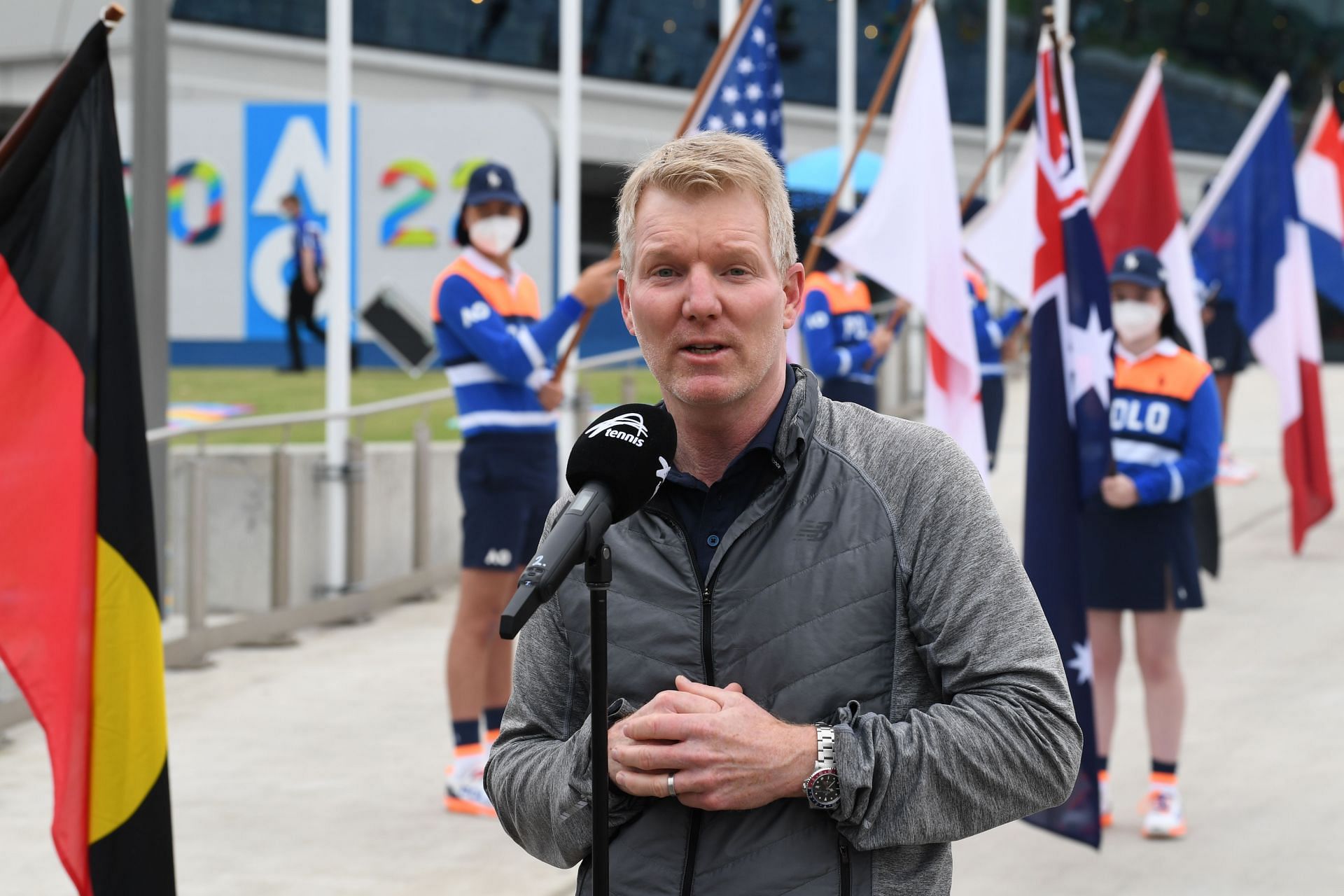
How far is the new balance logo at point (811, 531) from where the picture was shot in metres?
2.26

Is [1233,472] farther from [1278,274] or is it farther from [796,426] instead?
[796,426]

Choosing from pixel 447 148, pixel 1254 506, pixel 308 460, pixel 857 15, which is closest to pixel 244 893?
pixel 308 460

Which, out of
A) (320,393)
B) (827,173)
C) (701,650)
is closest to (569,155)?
(320,393)

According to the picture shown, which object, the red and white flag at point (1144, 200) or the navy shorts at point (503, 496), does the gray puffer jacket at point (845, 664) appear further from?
the red and white flag at point (1144, 200)

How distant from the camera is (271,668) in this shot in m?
8.61

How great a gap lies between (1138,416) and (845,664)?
4351mm

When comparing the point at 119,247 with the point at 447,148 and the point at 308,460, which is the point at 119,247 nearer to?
the point at 308,460

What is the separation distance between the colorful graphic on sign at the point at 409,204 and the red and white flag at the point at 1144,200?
1066cm

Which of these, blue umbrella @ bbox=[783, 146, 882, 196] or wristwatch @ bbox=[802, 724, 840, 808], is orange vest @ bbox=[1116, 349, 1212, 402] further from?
blue umbrella @ bbox=[783, 146, 882, 196]

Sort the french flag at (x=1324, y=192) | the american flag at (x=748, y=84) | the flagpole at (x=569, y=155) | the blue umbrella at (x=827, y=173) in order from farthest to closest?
the blue umbrella at (x=827, y=173), the french flag at (x=1324, y=192), the flagpole at (x=569, y=155), the american flag at (x=748, y=84)

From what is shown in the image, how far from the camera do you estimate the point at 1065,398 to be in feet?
19.4

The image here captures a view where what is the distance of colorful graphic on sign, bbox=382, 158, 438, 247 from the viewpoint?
17141 mm

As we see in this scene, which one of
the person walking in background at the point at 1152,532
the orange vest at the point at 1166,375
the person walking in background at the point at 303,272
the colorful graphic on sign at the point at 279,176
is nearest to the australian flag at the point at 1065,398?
the person walking in background at the point at 1152,532

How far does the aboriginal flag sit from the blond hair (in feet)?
6.00
